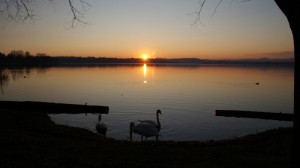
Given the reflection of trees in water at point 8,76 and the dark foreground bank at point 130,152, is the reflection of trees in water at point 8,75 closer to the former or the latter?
the reflection of trees in water at point 8,76

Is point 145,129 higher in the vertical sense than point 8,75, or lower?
higher

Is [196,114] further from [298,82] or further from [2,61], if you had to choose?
[2,61]

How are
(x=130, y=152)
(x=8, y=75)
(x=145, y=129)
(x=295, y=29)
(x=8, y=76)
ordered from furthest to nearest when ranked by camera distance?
(x=8, y=75)
(x=8, y=76)
(x=145, y=129)
(x=130, y=152)
(x=295, y=29)

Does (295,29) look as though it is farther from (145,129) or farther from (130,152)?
(145,129)

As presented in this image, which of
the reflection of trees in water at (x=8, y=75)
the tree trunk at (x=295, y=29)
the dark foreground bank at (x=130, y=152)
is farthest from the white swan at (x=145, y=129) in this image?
the reflection of trees in water at (x=8, y=75)

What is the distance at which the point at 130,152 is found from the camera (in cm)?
1165

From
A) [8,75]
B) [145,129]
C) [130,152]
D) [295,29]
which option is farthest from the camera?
[8,75]

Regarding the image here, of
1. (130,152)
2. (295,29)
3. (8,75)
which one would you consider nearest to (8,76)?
(8,75)

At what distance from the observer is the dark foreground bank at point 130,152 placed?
974 cm

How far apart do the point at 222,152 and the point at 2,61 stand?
→ 205017 mm

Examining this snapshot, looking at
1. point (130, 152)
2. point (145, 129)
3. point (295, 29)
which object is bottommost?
point (145, 129)

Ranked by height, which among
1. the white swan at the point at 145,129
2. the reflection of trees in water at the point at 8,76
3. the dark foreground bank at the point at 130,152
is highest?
the dark foreground bank at the point at 130,152

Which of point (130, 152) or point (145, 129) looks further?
point (145, 129)

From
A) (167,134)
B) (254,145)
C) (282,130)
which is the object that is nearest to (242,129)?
(167,134)
